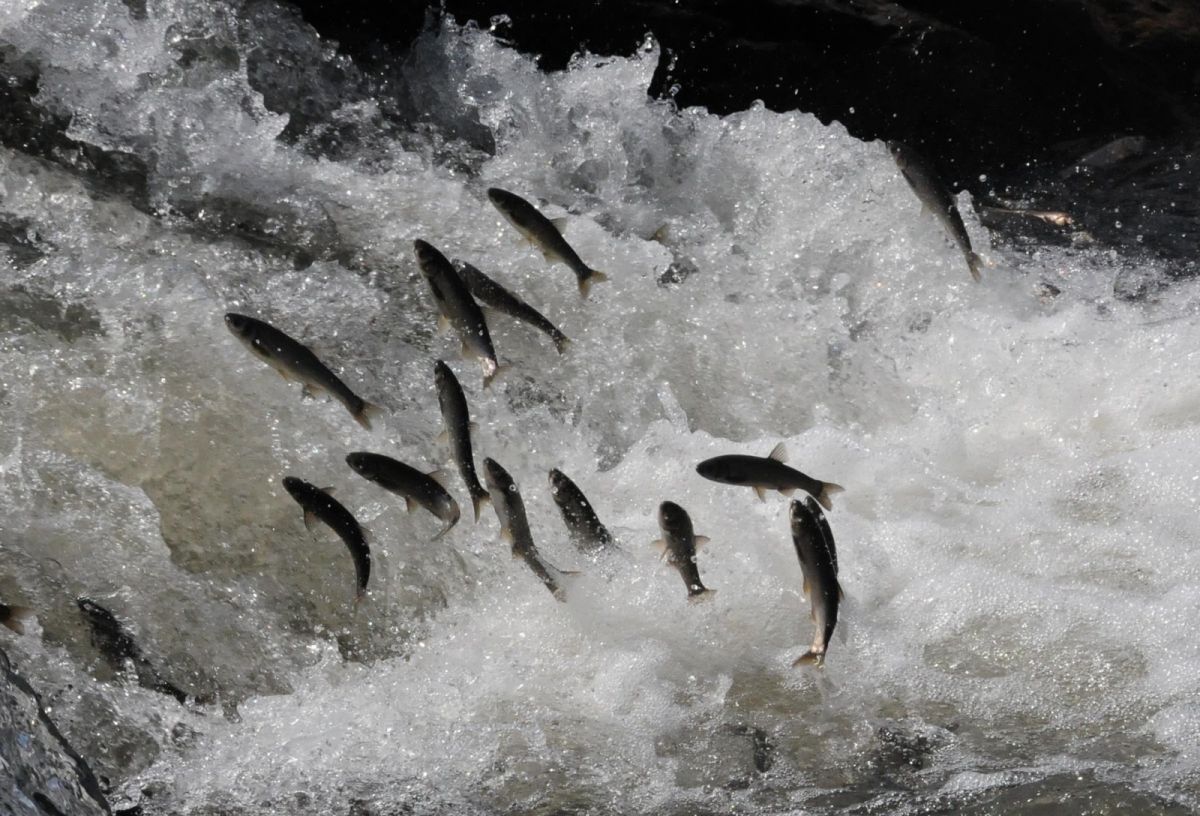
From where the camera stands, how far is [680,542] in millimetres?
3541

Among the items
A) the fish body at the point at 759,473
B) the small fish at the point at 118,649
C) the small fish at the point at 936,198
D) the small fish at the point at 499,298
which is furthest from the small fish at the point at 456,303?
the small fish at the point at 936,198

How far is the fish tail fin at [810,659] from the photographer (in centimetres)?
339

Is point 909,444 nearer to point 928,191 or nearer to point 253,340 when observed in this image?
point 928,191

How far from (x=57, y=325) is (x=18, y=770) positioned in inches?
70.2

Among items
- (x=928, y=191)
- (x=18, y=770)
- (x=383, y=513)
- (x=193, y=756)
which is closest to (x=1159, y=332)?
(x=928, y=191)

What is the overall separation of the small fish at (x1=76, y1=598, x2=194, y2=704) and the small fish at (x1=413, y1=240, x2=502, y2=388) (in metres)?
1.18

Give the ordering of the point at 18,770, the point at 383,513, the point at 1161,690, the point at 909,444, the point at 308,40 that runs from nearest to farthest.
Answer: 1. the point at 18,770
2. the point at 1161,690
3. the point at 383,513
4. the point at 909,444
5. the point at 308,40

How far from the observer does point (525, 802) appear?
3.20m

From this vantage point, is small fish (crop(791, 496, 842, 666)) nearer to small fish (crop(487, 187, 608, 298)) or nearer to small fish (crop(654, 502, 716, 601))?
small fish (crop(654, 502, 716, 601))

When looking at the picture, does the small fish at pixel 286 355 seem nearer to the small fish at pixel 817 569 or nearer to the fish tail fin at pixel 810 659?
the small fish at pixel 817 569

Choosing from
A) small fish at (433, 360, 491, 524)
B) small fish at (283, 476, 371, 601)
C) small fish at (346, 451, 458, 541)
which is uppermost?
small fish at (433, 360, 491, 524)

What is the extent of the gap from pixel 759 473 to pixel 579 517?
521 millimetres

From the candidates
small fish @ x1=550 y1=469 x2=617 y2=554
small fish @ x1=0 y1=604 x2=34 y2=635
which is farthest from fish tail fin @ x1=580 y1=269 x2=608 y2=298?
small fish @ x1=0 y1=604 x2=34 y2=635

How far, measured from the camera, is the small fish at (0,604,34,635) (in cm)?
331
